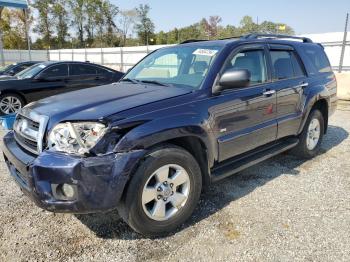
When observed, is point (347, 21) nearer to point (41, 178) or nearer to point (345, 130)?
point (345, 130)

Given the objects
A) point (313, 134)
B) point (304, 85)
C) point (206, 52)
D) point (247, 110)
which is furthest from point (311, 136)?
point (206, 52)

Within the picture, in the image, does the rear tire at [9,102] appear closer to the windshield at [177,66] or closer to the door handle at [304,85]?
the windshield at [177,66]

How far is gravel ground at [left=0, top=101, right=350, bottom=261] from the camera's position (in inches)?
112

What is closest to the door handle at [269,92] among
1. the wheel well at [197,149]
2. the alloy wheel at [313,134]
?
the wheel well at [197,149]

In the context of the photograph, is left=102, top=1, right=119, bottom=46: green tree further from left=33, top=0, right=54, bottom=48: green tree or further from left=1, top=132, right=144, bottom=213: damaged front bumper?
left=1, top=132, right=144, bottom=213: damaged front bumper

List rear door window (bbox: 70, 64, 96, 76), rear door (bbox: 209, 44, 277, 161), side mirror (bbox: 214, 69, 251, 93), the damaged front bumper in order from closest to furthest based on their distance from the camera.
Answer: the damaged front bumper < side mirror (bbox: 214, 69, 251, 93) < rear door (bbox: 209, 44, 277, 161) < rear door window (bbox: 70, 64, 96, 76)

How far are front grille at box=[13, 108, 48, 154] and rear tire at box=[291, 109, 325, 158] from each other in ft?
12.2

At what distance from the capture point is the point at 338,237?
3.04 m

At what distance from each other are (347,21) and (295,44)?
422 inches

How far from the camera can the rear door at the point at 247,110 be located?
11.5ft

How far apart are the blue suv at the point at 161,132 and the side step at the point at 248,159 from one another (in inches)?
0.6

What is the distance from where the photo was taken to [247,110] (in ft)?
12.5

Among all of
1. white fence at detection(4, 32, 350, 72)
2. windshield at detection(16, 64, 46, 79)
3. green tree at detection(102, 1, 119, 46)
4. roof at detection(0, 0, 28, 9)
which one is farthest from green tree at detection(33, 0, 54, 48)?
windshield at detection(16, 64, 46, 79)

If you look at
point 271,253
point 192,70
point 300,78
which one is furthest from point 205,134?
point 300,78
